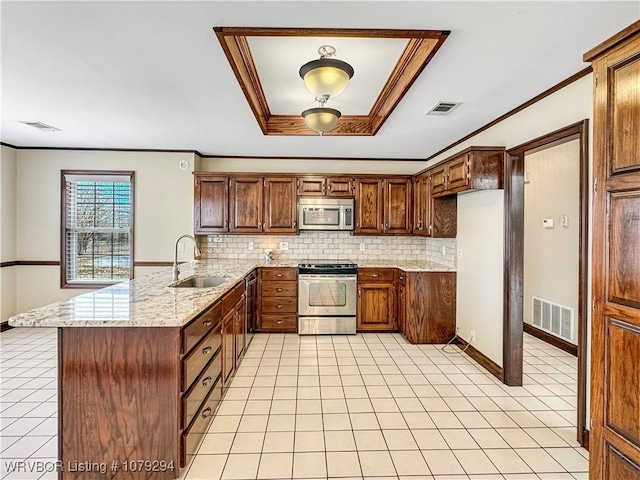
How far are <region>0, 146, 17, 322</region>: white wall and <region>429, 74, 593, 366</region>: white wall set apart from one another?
5.83 m

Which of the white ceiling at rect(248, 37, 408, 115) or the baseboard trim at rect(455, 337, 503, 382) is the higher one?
the white ceiling at rect(248, 37, 408, 115)

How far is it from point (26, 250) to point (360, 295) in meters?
4.60

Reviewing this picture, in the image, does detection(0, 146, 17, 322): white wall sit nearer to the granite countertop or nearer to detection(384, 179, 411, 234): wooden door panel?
the granite countertop

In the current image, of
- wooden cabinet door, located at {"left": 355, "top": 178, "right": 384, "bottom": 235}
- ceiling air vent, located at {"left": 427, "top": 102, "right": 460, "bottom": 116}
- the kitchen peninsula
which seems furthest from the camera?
wooden cabinet door, located at {"left": 355, "top": 178, "right": 384, "bottom": 235}

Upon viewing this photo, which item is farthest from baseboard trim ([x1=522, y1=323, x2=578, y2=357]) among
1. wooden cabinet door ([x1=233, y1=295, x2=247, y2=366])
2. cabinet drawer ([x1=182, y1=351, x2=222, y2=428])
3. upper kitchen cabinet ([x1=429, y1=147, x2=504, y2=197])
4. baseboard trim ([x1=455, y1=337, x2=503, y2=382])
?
cabinet drawer ([x1=182, y1=351, x2=222, y2=428])

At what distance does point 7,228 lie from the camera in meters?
4.54

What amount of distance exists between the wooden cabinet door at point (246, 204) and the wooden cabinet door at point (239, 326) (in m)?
1.44

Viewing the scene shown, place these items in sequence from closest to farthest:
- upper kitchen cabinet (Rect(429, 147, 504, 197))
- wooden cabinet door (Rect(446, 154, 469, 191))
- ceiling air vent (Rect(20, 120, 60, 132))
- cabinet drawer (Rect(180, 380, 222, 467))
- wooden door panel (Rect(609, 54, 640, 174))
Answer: wooden door panel (Rect(609, 54, 640, 174)) → cabinet drawer (Rect(180, 380, 222, 467)) → upper kitchen cabinet (Rect(429, 147, 504, 197)) → wooden cabinet door (Rect(446, 154, 469, 191)) → ceiling air vent (Rect(20, 120, 60, 132))

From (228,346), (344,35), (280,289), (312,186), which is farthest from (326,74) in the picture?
(280,289)

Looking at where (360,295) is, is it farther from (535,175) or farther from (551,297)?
(535,175)

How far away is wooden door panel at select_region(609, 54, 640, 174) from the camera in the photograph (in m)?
1.33

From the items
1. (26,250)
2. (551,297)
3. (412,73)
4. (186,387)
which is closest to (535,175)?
(551,297)

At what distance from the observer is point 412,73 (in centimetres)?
232

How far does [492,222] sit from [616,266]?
1.99 meters
